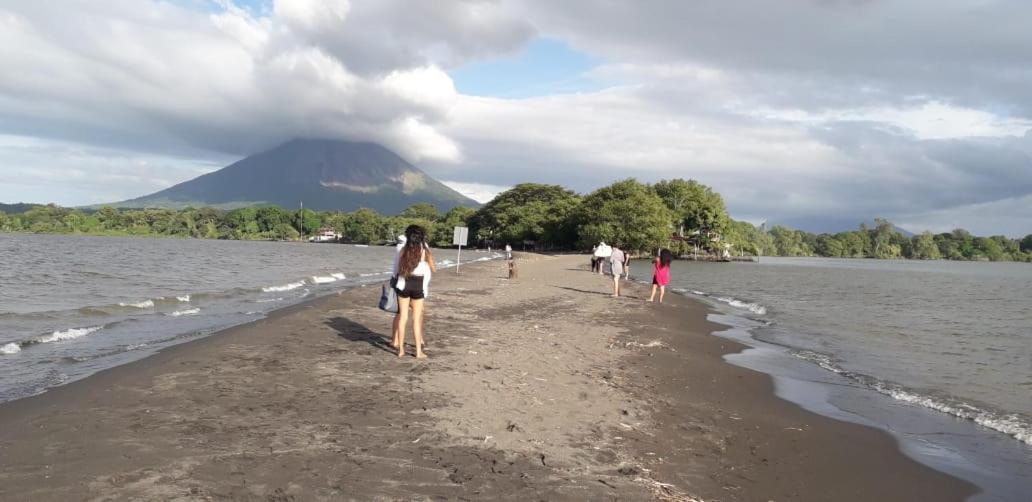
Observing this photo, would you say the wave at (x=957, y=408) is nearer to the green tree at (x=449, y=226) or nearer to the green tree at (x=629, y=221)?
the green tree at (x=629, y=221)

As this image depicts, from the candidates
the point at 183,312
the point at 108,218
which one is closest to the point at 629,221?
the point at 183,312

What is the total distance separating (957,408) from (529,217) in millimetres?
120803

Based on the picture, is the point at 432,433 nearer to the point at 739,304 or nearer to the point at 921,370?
the point at 921,370

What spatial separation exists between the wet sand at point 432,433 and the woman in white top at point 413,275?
2.10ft

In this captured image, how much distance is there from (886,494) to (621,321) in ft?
35.3

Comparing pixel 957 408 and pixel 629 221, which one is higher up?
pixel 629 221

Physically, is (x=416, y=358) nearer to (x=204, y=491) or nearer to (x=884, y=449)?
(x=204, y=491)

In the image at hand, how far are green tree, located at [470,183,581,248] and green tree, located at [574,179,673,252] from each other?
1507cm

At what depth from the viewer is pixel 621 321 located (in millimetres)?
15719

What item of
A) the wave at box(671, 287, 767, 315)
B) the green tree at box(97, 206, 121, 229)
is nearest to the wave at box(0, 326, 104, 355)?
the wave at box(671, 287, 767, 315)

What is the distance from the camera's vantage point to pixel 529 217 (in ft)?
422

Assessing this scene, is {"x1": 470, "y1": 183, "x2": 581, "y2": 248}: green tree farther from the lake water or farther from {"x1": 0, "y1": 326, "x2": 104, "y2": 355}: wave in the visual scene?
{"x1": 0, "y1": 326, "x2": 104, "y2": 355}: wave

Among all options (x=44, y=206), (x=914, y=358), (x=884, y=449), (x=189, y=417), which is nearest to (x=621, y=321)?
(x=914, y=358)

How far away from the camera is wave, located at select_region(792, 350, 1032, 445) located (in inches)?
287
